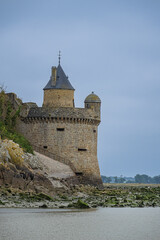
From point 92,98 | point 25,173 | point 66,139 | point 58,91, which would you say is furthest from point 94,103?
point 25,173

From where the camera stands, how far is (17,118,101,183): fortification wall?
5131 cm

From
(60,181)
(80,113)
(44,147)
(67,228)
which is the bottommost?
(67,228)

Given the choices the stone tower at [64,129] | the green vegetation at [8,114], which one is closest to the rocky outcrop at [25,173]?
the green vegetation at [8,114]

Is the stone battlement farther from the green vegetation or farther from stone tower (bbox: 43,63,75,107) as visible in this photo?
stone tower (bbox: 43,63,75,107)

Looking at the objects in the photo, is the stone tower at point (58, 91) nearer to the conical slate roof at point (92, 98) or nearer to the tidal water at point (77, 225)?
the conical slate roof at point (92, 98)

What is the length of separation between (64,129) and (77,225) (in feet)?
96.4

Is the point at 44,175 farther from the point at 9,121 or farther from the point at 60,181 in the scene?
the point at 9,121

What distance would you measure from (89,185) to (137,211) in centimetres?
2152

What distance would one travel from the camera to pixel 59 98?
52.8 meters

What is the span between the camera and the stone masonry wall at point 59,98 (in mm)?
52875

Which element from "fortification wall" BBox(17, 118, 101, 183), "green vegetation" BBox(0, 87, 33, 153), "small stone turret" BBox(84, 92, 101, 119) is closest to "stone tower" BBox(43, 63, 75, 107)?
"small stone turret" BBox(84, 92, 101, 119)

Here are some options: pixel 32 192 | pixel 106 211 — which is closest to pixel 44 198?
pixel 32 192

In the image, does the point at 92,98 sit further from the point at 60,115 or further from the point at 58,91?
the point at 60,115

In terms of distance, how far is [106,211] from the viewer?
28906 millimetres
